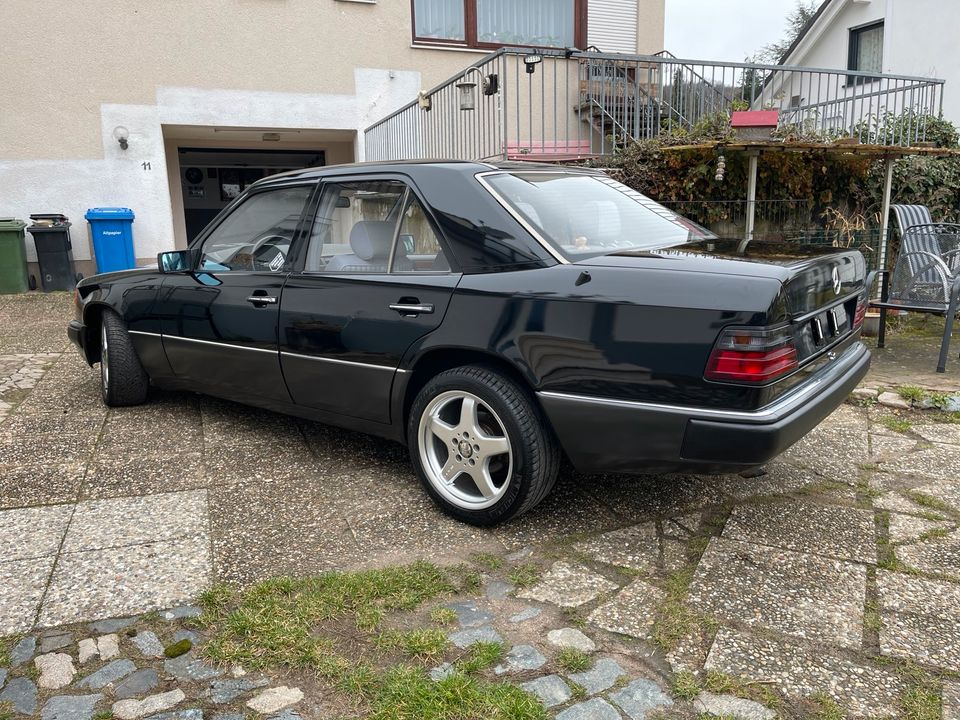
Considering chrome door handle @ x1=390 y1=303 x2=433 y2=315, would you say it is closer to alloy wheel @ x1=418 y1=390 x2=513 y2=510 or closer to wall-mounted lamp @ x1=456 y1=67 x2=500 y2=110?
alloy wheel @ x1=418 y1=390 x2=513 y2=510

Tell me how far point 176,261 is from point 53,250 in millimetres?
7331

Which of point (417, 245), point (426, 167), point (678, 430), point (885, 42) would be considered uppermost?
point (885, 42)

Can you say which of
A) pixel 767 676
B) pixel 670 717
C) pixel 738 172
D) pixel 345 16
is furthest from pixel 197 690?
pixel 345 16

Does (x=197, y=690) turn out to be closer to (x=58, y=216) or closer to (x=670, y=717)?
(x=670, y=717)

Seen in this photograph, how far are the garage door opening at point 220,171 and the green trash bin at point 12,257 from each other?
4.19 meters

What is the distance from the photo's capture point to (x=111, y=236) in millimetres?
10961

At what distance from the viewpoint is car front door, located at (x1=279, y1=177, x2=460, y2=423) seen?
137 inches

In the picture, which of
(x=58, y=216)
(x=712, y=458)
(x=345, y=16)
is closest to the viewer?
(x=712, y=458)

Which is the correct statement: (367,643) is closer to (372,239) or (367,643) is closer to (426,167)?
(372,239)

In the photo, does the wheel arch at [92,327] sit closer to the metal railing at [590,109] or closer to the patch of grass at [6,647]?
the patch of grass at [6,647]

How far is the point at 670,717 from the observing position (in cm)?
218

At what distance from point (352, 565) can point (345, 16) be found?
10751 millimetres

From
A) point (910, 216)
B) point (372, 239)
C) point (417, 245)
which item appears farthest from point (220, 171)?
point (417, 245)

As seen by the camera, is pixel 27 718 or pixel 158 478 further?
pixel 158 478
